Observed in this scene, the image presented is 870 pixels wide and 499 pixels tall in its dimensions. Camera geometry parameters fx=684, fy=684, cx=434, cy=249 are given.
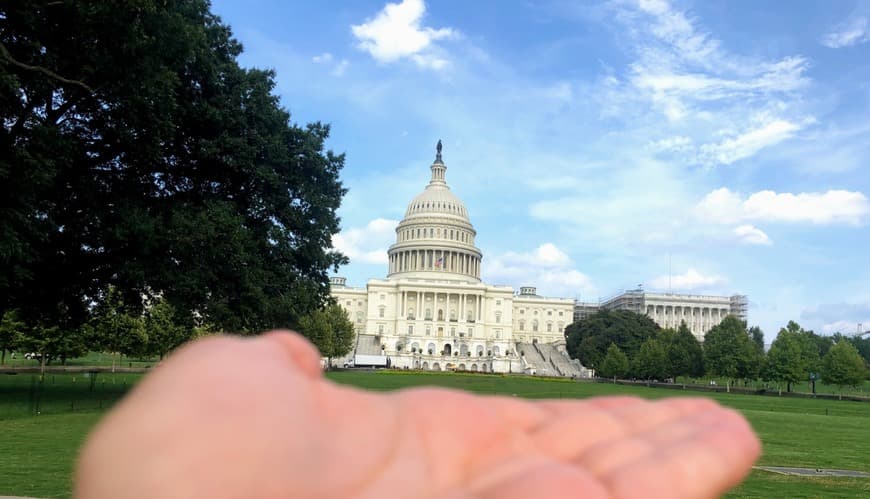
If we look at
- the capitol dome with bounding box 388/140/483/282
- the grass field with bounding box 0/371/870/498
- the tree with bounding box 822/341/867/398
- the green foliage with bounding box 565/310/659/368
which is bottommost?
the grass field with bounding box 0/371/870/498

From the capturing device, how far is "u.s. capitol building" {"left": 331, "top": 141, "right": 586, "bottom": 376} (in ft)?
367

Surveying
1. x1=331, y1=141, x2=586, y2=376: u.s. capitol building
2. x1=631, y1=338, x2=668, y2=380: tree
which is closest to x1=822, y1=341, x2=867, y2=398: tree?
x1=631, y1=338, x2=668, y2=380: tree

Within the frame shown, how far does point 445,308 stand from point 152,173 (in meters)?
97.6

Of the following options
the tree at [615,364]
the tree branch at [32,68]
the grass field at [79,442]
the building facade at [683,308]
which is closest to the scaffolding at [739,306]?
the building facade at [683,308]

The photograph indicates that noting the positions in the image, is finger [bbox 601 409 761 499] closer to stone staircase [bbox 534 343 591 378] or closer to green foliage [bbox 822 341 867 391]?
green foliage [bbox 822 341 867 391]

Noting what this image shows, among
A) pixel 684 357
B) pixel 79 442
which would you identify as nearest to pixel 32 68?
pixel 79 442

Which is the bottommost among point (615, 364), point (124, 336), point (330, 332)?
point (615, 364)

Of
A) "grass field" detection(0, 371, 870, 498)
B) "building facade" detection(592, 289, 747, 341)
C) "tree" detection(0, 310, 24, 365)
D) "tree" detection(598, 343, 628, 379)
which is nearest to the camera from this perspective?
"grass field" detection(0, 371, 870, 498)

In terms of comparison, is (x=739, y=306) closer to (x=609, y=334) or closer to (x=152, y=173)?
(x=609, y=334)

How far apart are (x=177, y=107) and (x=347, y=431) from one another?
67.0ft

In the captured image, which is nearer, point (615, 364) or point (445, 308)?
point (615, 364)

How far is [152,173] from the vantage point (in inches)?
874

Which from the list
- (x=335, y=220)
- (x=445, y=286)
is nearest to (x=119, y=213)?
(x=335, y=220)

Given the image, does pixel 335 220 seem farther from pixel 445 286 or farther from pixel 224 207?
pixel 445 286
